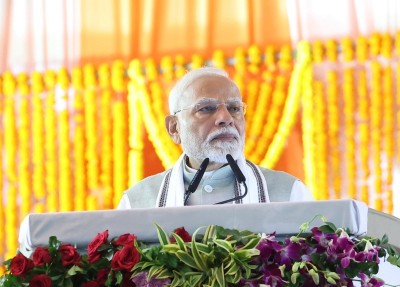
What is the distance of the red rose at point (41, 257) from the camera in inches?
70.2

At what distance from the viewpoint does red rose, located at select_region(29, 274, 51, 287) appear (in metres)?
1.76

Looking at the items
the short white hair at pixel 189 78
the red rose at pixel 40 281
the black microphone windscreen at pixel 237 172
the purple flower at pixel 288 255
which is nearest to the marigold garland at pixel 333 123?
the short white hair at pixel 189 78

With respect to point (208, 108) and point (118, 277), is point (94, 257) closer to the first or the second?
point (118, 277)

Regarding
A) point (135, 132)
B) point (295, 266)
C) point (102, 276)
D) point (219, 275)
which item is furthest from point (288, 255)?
point (135, 132)

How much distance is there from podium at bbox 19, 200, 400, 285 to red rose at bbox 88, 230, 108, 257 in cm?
6

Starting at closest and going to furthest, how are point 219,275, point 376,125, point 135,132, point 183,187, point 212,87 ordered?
point 219,275 → point 183,187 → point 212,87 → point 376,125 → point 135,132

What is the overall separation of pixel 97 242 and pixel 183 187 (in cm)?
130

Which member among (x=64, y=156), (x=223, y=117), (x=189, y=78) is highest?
(x=189, y=78)

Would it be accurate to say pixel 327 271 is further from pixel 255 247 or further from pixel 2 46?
pixel 2 46

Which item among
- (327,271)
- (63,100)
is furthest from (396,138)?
(327,271)

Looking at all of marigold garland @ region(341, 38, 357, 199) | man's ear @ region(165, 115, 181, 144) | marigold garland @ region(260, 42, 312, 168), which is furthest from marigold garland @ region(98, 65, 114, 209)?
man's ear @ region(165, 115, 181, 144)

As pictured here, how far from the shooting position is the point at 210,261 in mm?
1736

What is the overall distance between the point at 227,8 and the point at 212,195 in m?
2.04

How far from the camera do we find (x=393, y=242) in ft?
6.59
